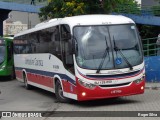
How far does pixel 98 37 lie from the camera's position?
13.4m

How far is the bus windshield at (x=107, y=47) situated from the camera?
13141 mm

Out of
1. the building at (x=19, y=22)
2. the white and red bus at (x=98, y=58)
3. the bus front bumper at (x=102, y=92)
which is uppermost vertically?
the white and red bus at (x=98, y=58)

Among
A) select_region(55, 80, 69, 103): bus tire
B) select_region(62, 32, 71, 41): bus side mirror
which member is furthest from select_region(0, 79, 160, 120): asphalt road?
select_region(62, 32, 71, 41): bus side mirror

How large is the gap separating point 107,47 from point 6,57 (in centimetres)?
1512

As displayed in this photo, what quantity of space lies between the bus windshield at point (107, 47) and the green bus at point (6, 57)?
1464cm

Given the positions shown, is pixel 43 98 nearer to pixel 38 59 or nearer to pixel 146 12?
pixel 38 59

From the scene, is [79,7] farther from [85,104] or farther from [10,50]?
[85,104]

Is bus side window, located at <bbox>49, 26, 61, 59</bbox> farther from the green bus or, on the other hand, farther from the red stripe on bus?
the green bus

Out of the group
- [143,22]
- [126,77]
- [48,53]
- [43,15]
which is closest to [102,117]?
[126,77]

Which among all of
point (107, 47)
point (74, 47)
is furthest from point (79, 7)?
point (74, 47)

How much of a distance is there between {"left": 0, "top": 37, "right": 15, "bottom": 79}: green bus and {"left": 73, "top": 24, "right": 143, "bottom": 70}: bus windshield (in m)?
14.6

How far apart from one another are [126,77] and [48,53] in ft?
12.9

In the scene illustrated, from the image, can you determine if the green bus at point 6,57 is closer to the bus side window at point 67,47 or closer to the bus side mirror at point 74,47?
the bus side window at point 67,47

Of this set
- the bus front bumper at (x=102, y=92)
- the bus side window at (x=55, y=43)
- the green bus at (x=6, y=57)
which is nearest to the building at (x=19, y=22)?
the green bus at (x=6, y=57)
